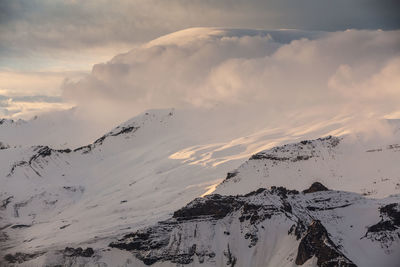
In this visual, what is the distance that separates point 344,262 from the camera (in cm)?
18812

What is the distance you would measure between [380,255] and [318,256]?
22.9m

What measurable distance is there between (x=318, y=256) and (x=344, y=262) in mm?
11743

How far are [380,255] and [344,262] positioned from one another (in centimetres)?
1925

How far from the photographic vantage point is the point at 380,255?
19888cm

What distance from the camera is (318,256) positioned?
7781 inches
